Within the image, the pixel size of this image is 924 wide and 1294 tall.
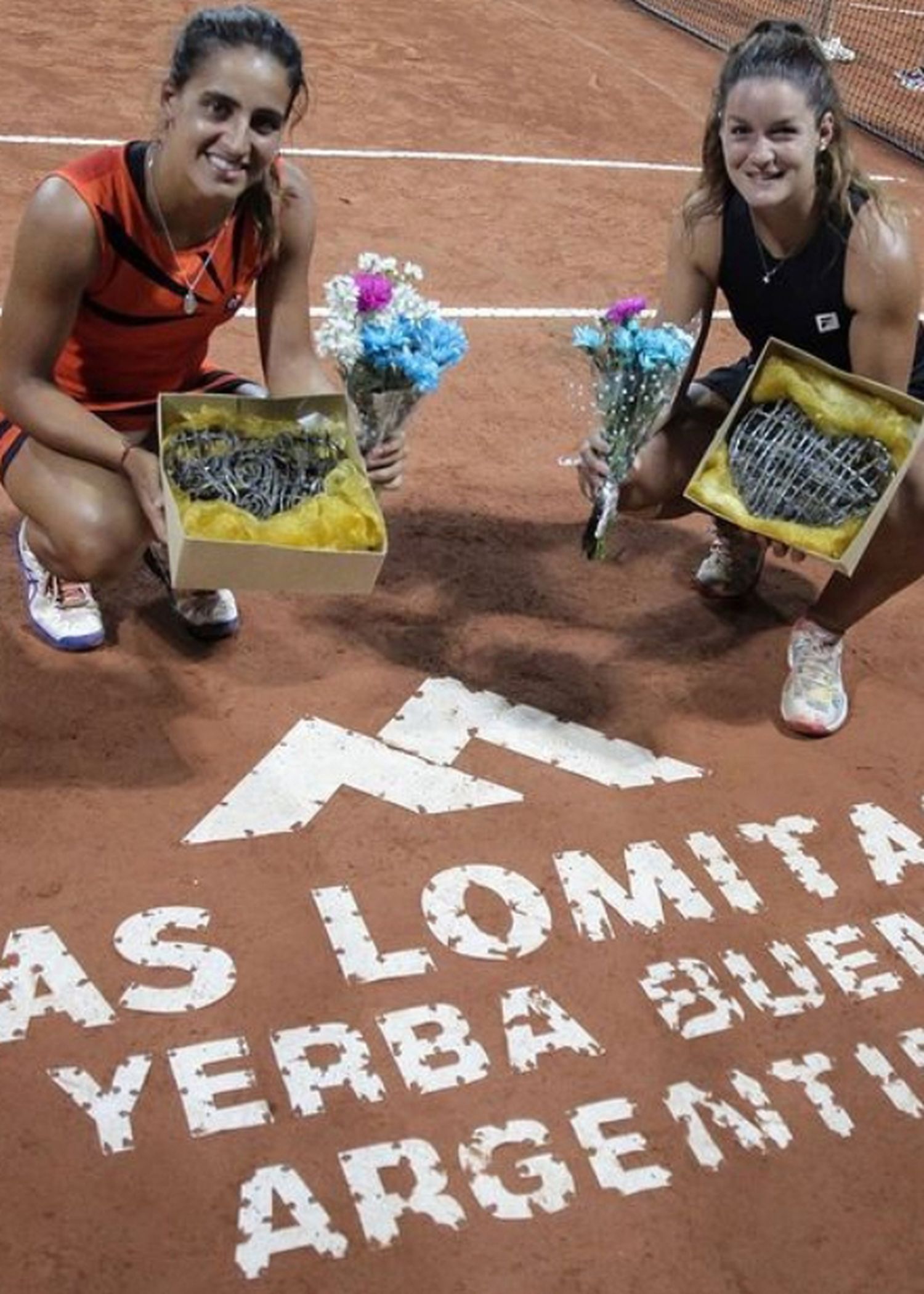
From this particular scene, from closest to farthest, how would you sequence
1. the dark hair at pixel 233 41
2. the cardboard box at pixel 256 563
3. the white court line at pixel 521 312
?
1. the cardboard box at pixel 256 563
2. the dark hair at pixel 233 41
3. the white court line at pixel 521 312

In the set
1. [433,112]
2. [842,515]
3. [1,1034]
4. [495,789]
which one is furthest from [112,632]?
[433,112]

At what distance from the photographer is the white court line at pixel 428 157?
6.86 meters

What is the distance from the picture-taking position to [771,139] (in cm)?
327

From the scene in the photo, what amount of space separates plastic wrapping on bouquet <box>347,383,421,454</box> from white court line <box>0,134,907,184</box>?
13.6 feet

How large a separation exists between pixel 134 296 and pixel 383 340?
573 millimetres

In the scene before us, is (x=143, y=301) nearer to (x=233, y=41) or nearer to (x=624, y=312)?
(x=233, y=41)

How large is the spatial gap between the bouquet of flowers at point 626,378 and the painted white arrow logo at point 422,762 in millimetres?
482

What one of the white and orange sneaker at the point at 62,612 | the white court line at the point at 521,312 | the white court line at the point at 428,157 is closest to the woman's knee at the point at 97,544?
the white and orange sneaker at the point at 62,612

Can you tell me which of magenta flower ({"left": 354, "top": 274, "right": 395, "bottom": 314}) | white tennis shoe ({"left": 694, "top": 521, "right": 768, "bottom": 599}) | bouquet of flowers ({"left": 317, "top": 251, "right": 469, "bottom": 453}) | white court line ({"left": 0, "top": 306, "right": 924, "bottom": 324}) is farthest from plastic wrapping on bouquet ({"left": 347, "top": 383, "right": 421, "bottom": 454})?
white court line ({"left": 0, "top": 306, "right": 924, "bottom": 324})

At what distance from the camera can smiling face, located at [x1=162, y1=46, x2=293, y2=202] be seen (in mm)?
2975

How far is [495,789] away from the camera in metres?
3.35

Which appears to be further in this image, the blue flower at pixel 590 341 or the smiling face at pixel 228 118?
the blue flower at pixel 590 341

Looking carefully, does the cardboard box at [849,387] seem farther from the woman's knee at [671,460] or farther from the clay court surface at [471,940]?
the clay court surface at [471,940]

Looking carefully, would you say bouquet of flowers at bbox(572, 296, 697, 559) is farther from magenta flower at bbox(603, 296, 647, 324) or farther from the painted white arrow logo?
the painted white arrow logo
